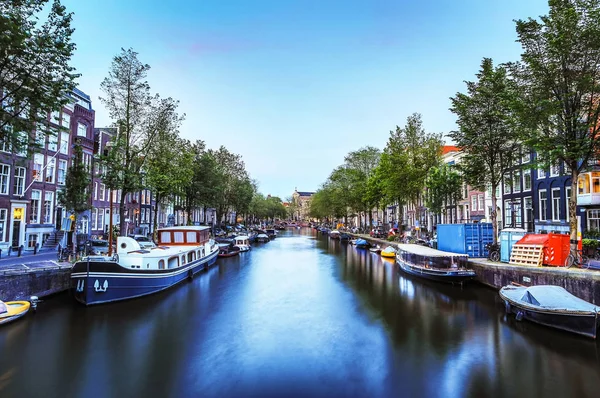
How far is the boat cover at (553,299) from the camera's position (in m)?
14.3

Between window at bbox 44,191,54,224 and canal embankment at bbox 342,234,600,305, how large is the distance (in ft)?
133

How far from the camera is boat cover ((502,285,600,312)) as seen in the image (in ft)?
47.0

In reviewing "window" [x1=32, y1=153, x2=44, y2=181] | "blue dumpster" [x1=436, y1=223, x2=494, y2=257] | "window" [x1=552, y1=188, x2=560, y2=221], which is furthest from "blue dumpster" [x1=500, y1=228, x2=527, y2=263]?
→ "window" [x1=32, y1=153, x2=44, y2=181]

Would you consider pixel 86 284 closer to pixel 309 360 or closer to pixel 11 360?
pixel 11 360

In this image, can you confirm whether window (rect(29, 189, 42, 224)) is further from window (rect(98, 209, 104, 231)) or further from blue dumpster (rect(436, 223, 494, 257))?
blue dumpster (rect(436, 223, 494, 257))

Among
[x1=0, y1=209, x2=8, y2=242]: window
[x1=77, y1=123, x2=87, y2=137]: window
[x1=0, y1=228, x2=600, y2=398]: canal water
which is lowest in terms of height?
[x1=0, y1=228, x2=600, y2=398]: canal water

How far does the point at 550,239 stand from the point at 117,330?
2572 cm

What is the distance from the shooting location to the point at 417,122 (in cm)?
4822

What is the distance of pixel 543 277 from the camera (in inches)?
765

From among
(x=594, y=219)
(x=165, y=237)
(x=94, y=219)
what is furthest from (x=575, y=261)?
(x=94, y=219)

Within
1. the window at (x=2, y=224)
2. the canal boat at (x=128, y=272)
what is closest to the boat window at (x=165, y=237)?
the canal boat at (x=128, y=272)

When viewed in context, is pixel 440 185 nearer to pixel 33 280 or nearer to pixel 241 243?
pixel 241 243

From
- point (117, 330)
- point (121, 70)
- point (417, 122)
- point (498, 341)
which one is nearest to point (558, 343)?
point (498, 341)

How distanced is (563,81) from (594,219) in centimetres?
1523
